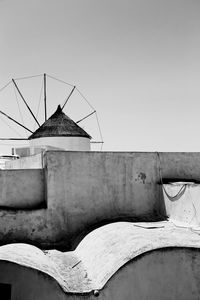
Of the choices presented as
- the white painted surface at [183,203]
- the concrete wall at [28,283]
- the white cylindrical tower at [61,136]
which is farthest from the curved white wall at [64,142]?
the concrete wall at [28,283]

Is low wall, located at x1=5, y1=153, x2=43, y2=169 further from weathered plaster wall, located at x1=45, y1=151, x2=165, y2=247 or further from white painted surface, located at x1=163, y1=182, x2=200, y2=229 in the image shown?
white painted surface, located at x1=163, y1=182, x2=200, y2=229

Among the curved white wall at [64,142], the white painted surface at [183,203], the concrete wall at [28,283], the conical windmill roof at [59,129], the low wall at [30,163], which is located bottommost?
the concrete wall at [28,283]

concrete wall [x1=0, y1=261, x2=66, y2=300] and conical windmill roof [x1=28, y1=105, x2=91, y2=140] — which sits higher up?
conical windmill roof [x1=28, y1=105, x2=91, y2=140]

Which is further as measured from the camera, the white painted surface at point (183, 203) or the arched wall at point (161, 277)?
the white painted surface at point (183, 203)

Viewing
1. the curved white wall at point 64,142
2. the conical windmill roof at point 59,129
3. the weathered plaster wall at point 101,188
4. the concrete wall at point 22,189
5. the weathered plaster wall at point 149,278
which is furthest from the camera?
the conical windmill roof at point 59,129

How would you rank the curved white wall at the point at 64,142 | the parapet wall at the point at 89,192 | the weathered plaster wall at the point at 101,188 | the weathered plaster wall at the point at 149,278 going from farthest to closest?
A: the curved white wall at the point at 64,142 < the weathered plaster wall at the point at 101,188 < the parapet wall at the point at 89,192 < the weathered plaster wall at the point at 149,278

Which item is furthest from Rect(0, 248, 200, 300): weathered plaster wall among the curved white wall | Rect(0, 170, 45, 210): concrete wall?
the curved white wall

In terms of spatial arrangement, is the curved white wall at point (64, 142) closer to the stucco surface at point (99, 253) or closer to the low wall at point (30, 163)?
the low wall at point (30, 163)

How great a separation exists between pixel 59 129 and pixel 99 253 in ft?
47.6

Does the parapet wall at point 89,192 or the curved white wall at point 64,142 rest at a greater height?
the curved white wall at point 64,142

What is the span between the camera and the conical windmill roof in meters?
20.7

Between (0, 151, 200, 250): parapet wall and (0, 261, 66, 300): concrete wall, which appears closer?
(0, 261, 66, 300): concrete wall

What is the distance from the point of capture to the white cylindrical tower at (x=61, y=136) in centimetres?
2041

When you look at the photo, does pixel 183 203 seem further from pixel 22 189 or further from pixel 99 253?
pixel 22 189
